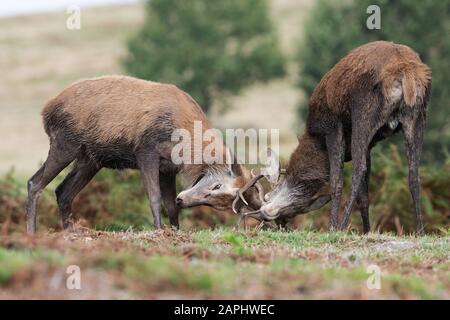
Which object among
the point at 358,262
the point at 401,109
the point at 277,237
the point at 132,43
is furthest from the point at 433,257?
the point at 132,43

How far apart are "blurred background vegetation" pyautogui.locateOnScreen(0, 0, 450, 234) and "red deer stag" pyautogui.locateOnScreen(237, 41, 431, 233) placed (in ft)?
6.47

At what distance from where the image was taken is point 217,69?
5897 centimetres

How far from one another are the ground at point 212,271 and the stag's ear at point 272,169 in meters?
2.98

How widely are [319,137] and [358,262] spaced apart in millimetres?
4099

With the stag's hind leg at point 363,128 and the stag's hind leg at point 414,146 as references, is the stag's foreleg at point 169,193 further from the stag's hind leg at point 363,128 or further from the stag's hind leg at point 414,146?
the stag's hind leg at point 414,146

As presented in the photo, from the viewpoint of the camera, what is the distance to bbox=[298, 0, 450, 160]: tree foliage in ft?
129

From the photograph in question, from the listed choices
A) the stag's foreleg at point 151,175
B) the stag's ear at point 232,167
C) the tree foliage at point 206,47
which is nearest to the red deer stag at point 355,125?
the stag's ear at point 232,167

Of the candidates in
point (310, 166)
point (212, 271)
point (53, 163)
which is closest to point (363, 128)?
point (310, 166)

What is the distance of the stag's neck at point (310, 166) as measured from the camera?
12641 mm

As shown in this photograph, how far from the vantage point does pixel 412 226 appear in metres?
16.2

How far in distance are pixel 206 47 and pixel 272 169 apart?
158 feet

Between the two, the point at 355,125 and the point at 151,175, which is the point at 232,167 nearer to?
the point at 151,175

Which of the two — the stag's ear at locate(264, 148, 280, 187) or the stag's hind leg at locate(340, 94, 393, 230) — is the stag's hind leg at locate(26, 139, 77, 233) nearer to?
the stag's ear at locate(264, 148, 280, 187)
